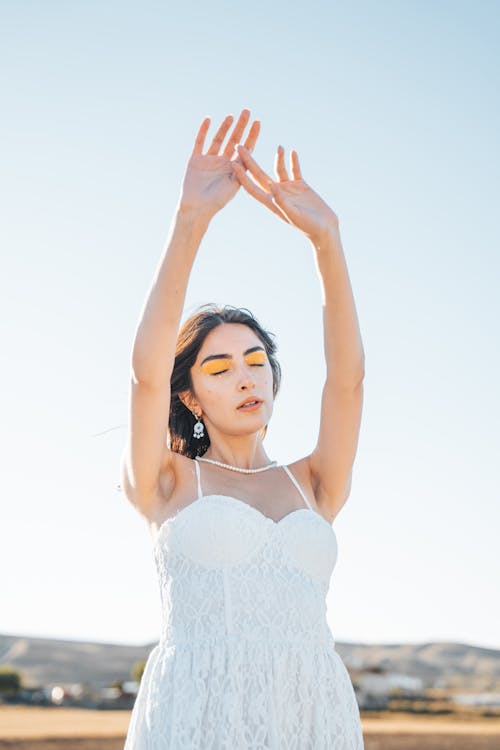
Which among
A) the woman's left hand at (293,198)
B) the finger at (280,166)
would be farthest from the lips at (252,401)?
the finger at (280,166)

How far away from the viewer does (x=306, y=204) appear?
14.0 feet

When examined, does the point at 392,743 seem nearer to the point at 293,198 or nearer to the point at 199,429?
the point at 199,429

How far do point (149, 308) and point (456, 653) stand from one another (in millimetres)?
97774

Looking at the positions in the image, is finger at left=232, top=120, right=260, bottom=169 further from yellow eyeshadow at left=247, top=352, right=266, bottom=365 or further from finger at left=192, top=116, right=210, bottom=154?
yellow eyeshadow at left=247, top=352, right=266, bottom=365

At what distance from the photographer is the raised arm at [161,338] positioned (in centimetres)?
385

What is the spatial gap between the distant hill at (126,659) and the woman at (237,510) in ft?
212

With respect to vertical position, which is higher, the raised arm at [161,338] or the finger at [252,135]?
the finger at [252,135]

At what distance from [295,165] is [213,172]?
1.29 ft

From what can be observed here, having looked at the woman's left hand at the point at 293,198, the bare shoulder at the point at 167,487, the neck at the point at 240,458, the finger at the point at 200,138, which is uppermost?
the finger at the point at 200,138

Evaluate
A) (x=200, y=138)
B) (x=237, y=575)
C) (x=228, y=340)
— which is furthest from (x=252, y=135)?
(x=237, y=575)

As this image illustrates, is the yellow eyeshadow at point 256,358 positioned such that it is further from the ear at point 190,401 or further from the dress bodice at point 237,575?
the dress bodice at point 237,575

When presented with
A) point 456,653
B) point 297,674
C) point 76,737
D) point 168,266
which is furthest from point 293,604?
point 456,653

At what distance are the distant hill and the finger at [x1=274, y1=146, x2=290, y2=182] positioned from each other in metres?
64.7

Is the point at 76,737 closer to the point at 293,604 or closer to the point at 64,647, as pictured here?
the point at 293,604
